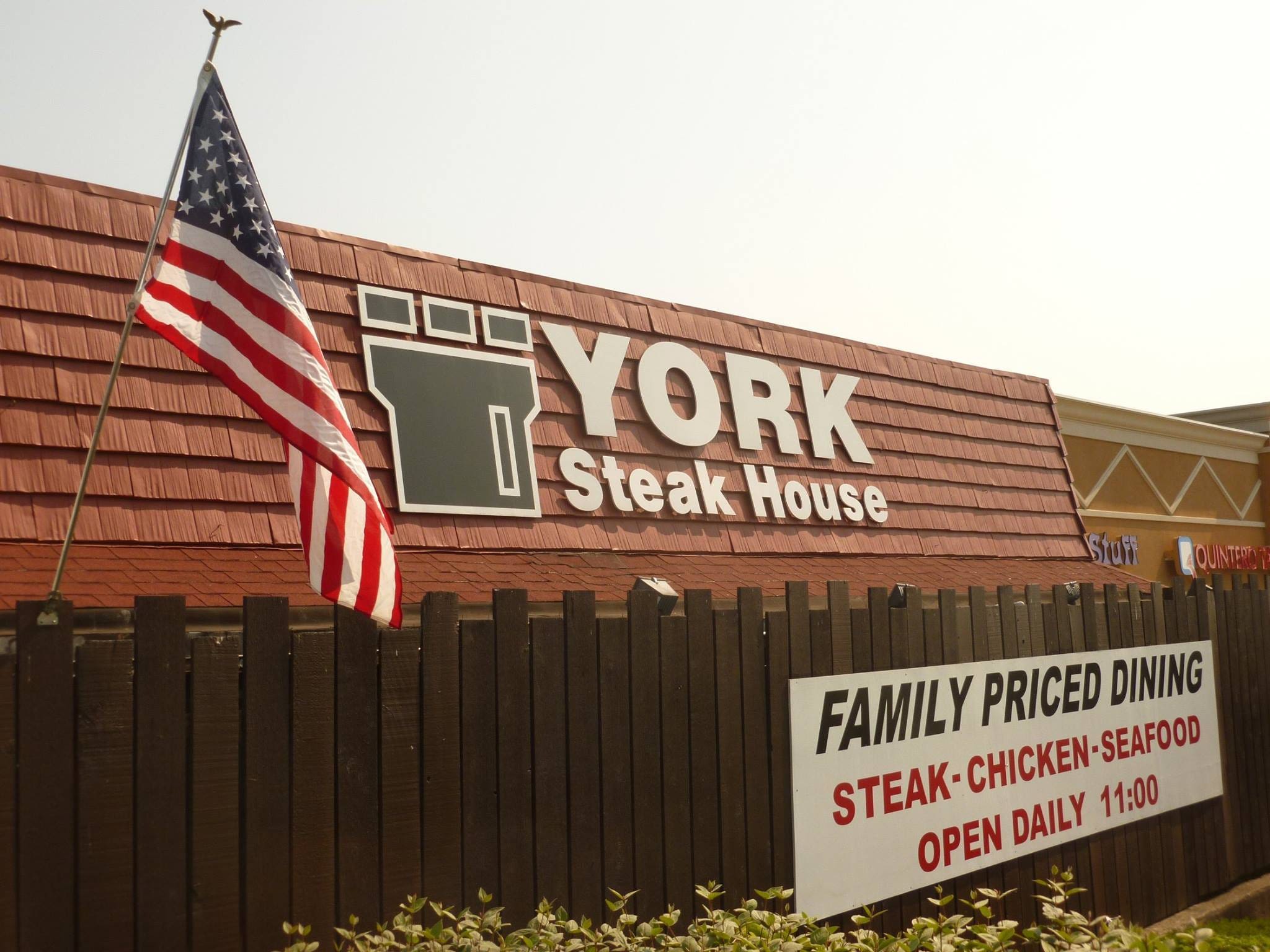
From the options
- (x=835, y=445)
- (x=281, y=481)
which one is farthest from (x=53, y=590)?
(x=835, y=445)

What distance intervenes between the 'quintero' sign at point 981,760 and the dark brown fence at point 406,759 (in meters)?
0.15

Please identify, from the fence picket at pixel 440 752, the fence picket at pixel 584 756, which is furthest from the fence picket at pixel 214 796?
the fence picket at pixel 584 756

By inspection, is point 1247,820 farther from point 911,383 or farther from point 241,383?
point 241,383

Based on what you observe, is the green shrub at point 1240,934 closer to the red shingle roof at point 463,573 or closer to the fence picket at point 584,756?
the red shingle roof at point 463,573

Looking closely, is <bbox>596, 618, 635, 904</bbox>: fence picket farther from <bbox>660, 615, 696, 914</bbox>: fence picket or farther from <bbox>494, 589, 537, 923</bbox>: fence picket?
<bbox>494, 589, 537, 923</bbox>: fence picket

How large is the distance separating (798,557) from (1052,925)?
5.19 m

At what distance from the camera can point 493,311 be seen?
8.07m

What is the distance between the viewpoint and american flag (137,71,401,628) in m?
3.98

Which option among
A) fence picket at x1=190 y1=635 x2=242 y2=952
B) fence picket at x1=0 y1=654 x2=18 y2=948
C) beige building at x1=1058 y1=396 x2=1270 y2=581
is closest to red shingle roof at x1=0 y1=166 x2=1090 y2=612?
fence picket at x1=190 y1=635 x2=242 y2=952

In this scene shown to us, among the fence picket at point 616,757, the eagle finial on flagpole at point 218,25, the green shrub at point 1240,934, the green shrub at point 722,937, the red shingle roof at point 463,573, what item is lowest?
the green shrub at point 1240,934

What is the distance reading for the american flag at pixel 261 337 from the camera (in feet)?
13.1

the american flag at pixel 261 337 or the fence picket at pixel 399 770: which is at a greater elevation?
the american flag at pixel 261 337

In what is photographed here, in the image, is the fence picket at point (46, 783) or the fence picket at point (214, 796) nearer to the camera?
the fence picket at point (46, 783)

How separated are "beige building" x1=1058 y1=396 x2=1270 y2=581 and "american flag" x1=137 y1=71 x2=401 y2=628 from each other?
1543cm
